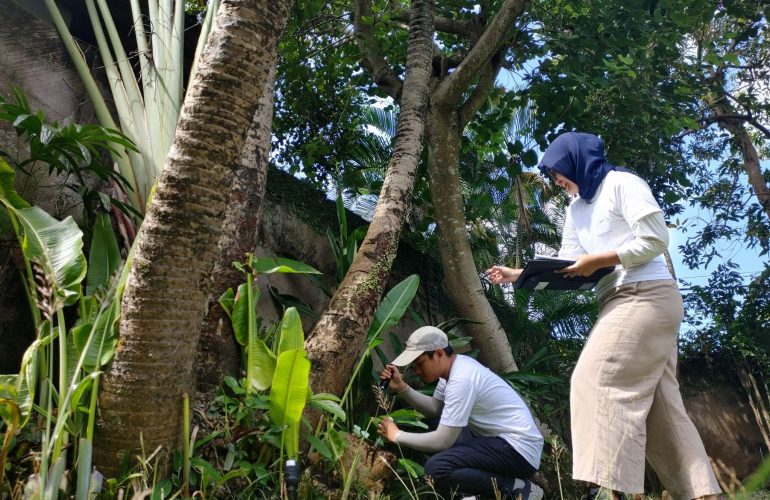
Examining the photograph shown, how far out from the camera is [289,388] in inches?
119

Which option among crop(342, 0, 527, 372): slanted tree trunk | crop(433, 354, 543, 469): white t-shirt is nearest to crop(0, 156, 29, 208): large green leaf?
crop(433, 354, 543, 469): white t-shirt

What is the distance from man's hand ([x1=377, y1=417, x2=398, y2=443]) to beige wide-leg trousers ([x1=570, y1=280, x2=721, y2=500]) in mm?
1195

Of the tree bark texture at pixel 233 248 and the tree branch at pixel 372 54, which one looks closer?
the tree bark texture at pixel 233 248

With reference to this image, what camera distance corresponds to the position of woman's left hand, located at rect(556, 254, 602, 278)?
3107 mm

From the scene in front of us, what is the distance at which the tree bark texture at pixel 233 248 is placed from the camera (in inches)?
143

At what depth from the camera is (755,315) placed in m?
10.2

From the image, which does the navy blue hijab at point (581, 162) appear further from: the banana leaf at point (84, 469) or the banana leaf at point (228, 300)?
the banana leaf at point (84, 469)

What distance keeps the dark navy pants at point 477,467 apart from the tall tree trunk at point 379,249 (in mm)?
718

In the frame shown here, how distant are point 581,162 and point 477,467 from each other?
5.85ft

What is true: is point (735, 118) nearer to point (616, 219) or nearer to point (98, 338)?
point (616, 219)

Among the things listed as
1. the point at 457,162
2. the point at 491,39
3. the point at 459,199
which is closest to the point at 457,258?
the point at 459,199

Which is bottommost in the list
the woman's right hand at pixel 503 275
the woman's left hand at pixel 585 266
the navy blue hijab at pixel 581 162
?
the woman's right hand at pixel 503 275

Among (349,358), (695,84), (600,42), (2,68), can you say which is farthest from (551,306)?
(2,68)

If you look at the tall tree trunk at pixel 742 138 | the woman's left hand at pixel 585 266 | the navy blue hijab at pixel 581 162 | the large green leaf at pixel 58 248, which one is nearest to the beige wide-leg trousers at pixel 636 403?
the woman's left hand at pixel 585 266
